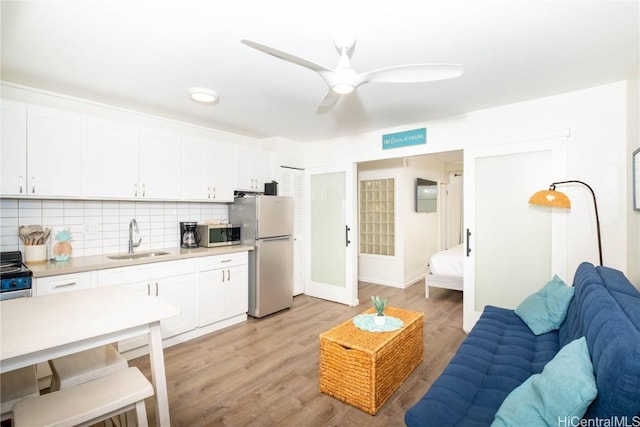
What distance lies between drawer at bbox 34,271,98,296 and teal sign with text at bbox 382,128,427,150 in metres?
3.44

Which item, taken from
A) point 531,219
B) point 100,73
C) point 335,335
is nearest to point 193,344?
point 335,335

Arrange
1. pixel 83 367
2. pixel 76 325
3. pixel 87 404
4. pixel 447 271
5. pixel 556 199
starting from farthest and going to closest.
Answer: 1. pixel 447 271
2. pixel 556 199
3. pixel 83 367
4. pixel 76 325
5. pixel 87 404

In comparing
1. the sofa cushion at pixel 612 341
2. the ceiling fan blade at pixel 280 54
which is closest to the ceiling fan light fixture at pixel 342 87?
the ceiling fan blade at pixel 280 54

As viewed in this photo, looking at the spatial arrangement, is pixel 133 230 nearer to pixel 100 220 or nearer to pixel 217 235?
pixel 100 220

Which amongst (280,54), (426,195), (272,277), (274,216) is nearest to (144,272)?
(272,277)

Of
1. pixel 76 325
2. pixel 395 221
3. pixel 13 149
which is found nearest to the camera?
pixel 76 325

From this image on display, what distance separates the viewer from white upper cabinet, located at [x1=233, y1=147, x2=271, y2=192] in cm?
414

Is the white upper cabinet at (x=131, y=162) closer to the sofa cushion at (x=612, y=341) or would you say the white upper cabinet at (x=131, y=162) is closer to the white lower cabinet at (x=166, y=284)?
the white lower cabinet at (x=166, y=284)

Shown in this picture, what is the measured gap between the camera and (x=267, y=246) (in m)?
4.00

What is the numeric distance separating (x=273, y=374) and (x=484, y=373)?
1653 mm

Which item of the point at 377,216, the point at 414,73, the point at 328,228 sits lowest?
the point at 328,228

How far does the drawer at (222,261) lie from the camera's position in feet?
11.3

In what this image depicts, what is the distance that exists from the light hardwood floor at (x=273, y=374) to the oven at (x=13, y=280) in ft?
3.67

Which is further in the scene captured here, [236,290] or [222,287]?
[236,290]
